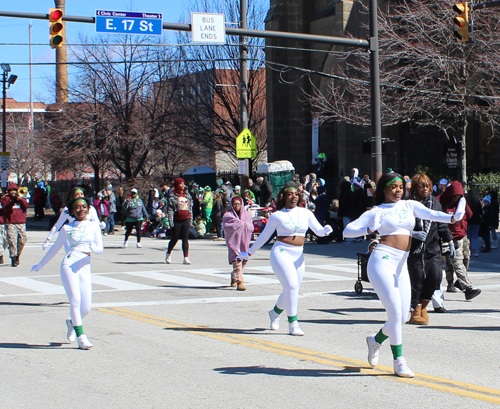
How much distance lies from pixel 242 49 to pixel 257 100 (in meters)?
21.4

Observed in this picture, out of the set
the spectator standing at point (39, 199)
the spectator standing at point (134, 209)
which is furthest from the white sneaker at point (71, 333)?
the spectator standing at point (39, 199)

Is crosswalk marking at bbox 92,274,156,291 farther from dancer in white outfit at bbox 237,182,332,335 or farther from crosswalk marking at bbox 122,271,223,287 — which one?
dancer in white outfit at bbox 237,182,332,335

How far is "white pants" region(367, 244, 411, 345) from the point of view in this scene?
6.23 m

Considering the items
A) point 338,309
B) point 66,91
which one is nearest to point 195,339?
point 338,309

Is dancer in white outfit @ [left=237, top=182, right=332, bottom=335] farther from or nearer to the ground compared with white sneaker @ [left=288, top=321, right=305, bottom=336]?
farther from the ground

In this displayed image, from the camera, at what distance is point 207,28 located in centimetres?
1659

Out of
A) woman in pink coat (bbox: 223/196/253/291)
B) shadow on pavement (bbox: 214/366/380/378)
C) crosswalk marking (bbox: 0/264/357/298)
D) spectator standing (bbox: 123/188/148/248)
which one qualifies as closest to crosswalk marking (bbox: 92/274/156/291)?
crosswalk marking (bbox: 0/264/357/298)

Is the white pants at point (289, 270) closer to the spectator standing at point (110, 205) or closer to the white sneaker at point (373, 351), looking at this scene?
the white sneaker at point (373, 351)

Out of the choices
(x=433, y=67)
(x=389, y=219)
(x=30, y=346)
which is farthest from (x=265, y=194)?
(x=389, y=219)

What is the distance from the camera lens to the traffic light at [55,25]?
14.9m

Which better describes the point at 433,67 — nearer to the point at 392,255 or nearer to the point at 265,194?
the point at 265,194

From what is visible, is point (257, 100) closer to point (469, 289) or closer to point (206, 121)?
point (206, 121)

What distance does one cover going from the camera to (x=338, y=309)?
10539 millimetres

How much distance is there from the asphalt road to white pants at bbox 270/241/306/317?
419 mm
